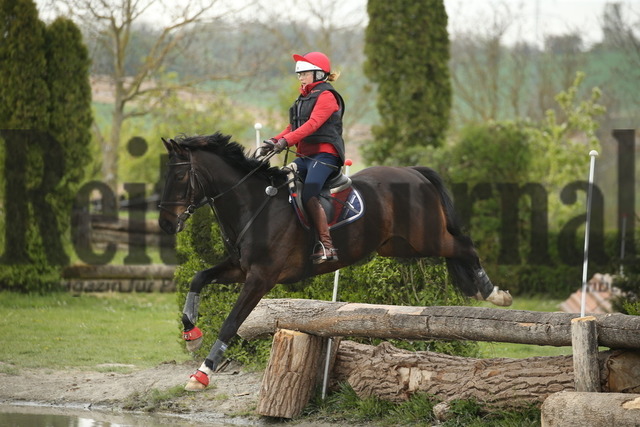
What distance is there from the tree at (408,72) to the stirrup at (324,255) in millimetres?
10182

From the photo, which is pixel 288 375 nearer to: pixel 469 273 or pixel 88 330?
pixel 469 273

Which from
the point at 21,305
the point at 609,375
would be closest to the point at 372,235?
the point at 609,375

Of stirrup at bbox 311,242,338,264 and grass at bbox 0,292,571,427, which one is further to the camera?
grass at bbox 0,292,571,427

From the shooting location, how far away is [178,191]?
655 centimetres

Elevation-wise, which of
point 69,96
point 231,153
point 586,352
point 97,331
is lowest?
point 97,331

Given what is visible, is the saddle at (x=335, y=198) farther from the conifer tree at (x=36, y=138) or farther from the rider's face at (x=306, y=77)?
the conifer tree at (x=36, y=138)

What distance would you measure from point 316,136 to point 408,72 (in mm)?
10592

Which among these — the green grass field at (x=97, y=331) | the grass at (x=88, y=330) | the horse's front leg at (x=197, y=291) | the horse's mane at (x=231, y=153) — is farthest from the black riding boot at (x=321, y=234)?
the grass at (x=88, y=330)

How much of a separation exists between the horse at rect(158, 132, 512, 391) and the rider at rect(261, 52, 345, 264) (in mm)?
176

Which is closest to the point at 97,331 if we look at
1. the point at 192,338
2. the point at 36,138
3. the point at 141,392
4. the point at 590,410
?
the point at 141,392

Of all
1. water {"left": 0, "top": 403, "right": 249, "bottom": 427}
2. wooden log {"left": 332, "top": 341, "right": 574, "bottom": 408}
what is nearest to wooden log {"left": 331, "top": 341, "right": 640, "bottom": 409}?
wooden log {"left": 332, "top": 341, "right": 574, "bottom": 408}

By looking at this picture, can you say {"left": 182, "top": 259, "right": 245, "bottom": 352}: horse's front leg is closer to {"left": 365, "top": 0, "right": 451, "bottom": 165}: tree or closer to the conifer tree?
the conifer tree

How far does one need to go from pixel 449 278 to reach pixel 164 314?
6.55 metres

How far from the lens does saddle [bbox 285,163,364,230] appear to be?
701 centimetres
